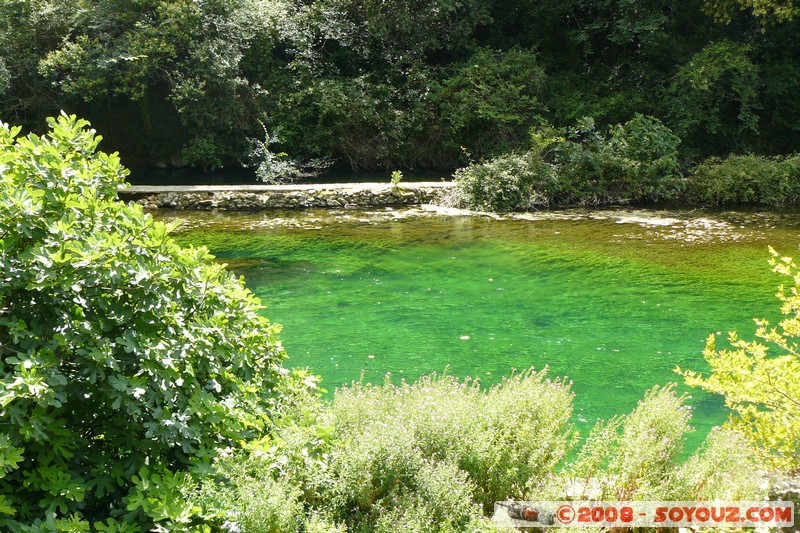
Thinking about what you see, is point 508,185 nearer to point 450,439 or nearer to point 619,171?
point 619,171

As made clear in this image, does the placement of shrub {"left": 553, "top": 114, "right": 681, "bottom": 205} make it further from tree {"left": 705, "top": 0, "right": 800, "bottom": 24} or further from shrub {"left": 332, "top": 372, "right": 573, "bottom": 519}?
shrub {"left": 332, "top": 372, "right": 573, "bottom": 519}

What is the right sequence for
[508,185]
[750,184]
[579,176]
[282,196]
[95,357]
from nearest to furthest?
[95,357]
[508,185]
[750,184]
[282,196]
[579,176]

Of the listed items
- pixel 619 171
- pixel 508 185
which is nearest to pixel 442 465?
pixel 508 185

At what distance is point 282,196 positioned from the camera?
47.1 feet

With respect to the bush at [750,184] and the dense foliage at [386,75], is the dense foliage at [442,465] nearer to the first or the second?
the bush at [750,184]

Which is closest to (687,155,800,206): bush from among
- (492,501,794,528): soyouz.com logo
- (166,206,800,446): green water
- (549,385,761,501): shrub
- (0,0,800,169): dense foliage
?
(166,206,800,446): green water

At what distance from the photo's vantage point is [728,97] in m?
17.2

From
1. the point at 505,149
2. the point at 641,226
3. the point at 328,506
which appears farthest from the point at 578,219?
the point at 328,506

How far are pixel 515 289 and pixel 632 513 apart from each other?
5.32 metres

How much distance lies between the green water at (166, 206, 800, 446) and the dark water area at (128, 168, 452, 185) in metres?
3.43

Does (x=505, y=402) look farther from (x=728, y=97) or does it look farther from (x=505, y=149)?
(x=728, y=97)

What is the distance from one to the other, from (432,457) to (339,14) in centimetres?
1681

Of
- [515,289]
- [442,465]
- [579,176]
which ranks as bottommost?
[515,289]

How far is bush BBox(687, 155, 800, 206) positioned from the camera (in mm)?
14047
